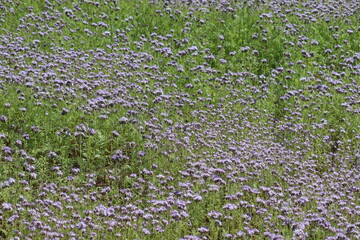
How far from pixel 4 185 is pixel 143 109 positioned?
233 cm

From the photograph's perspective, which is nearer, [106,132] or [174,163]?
[174,163]

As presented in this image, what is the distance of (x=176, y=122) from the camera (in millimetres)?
7293

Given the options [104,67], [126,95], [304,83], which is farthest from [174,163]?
[304,83]

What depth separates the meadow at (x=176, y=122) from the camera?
5465 mm

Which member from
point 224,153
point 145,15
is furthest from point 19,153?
point 145,15

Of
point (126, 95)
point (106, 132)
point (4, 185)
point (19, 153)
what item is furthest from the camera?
point (126, 95)

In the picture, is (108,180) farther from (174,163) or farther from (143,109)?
(143,109)

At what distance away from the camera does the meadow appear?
5465 mm

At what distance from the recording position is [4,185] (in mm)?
5531

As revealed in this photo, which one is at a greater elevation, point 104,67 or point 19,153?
point 104,67

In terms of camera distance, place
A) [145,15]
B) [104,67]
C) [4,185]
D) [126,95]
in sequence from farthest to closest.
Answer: [145,15]
[104,67]
[126,95]
[4,185]

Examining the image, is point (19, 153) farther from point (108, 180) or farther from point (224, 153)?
point (224, 153)

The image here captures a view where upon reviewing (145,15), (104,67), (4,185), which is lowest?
(4,185)

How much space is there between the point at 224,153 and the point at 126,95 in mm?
1790
